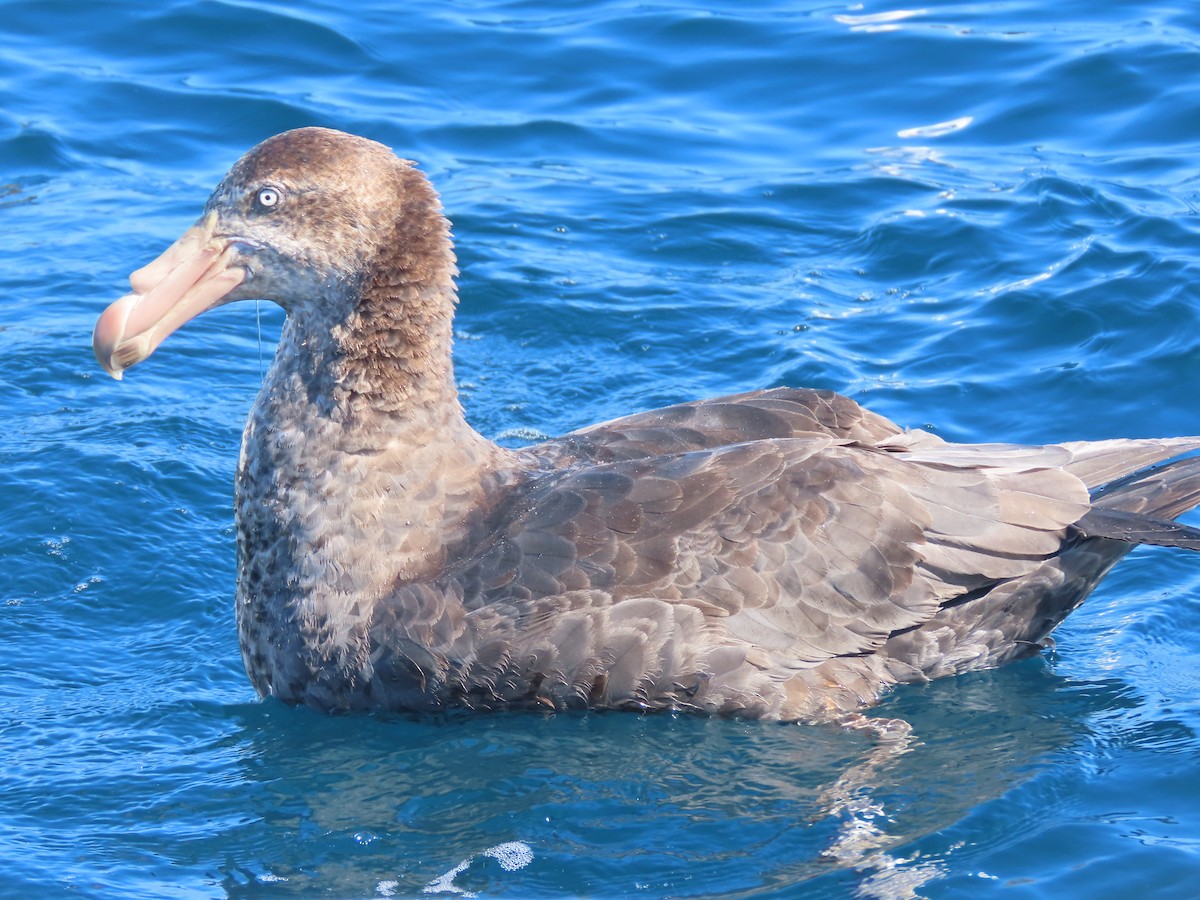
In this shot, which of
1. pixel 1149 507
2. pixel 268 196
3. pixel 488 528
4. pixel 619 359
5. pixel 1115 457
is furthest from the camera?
pixel 619 359

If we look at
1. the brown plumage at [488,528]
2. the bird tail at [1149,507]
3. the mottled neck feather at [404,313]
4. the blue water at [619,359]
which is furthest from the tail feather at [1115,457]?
the mottled neck feather at [404,313]

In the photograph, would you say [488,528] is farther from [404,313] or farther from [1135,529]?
[1135,529]

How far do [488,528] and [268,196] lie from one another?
4.79 feet

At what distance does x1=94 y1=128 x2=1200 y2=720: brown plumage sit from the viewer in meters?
5.95

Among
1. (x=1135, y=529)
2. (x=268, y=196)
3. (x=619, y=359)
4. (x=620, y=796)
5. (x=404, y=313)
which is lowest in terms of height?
(x=620, y=796)

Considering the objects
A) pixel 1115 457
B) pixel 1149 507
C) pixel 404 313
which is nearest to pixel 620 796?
pixel 404 313

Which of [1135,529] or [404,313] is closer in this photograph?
[404,313]

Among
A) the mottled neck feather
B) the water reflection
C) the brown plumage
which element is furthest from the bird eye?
the water reflection

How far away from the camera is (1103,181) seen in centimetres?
1105

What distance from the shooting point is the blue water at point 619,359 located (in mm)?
5625

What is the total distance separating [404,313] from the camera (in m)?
6.11

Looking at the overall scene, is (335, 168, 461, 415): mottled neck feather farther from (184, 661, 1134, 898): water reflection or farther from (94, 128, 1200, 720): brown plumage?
(184, 661, 1134, 898): water reflection

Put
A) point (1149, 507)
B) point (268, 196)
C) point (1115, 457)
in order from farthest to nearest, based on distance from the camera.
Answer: point (1115, 457) < point (1149, 507) < point (268, 196)

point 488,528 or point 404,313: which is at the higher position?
point 404,313
